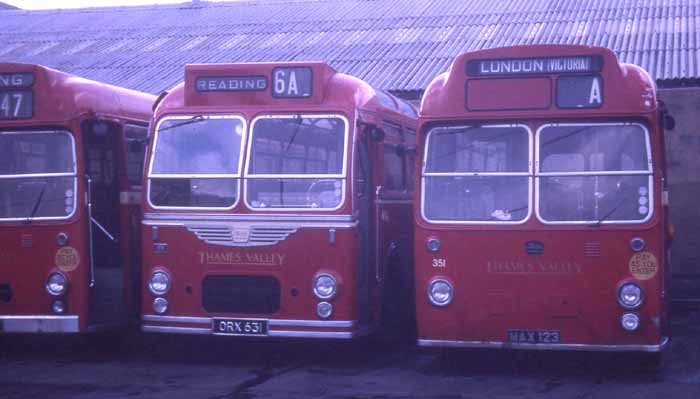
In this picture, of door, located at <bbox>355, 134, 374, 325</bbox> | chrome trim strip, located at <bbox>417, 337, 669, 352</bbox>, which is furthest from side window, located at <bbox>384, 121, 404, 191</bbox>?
chrome trim strip, located at <bbox>417, 337, 669, 352</bbox>

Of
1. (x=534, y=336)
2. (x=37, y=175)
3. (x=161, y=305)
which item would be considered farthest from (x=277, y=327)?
(x=37, y=175)

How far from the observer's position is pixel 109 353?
1219 cm

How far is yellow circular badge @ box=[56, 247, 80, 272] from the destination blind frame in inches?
182

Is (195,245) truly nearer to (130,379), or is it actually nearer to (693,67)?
(130,379)

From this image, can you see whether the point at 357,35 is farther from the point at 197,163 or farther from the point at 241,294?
the point at 241,294

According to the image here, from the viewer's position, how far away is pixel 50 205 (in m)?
11.1

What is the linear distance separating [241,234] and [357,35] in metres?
13.8

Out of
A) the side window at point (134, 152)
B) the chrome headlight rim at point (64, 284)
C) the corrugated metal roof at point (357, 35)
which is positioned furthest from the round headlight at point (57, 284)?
the corrugated metal roof at point (357, 35)

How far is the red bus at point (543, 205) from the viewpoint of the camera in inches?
383

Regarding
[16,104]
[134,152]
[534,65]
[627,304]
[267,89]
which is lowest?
[627,304]

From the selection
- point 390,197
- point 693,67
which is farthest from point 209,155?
point 693,67

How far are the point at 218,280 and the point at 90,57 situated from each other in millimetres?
15296

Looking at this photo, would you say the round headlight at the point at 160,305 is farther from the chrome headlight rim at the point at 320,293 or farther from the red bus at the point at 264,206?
the chrome headlight rim at the point at 320,293

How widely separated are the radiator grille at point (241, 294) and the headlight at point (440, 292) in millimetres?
1679
